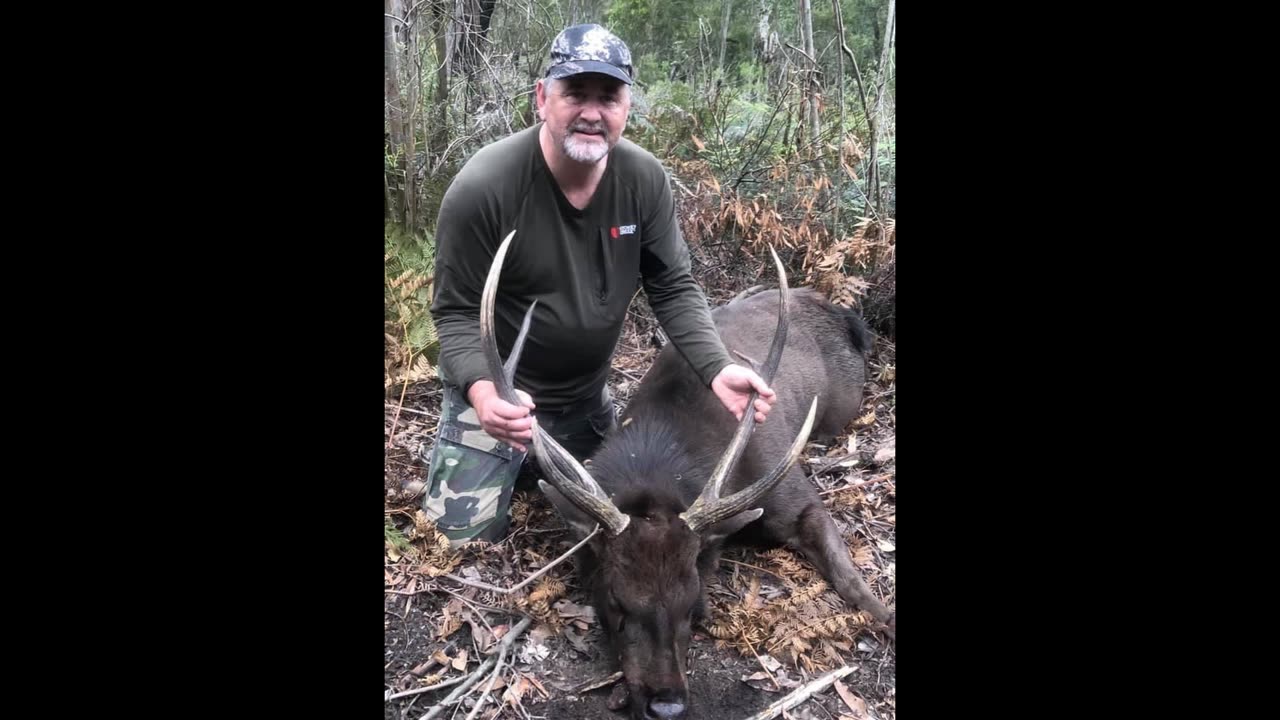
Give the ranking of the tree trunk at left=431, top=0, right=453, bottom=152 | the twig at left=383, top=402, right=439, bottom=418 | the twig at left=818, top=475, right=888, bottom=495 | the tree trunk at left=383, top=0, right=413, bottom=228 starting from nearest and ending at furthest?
the twig at left=818, top=475, right=888, bottom=495 < the twig at left=383, top=402, right=439, bottom=418 < the tree trunk at left=383, top=0, right=413, bottom=228 < the tree trunk at left=431, top=0, right=453, bottom=152

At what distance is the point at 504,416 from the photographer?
3889mm

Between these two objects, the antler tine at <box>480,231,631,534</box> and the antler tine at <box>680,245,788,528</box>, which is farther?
the antler tine at <box>680,245,788,528</box>

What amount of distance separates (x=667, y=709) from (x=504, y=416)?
147cm

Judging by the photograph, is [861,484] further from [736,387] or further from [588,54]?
[588,54]

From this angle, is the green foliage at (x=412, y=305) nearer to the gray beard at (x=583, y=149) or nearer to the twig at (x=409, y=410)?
the twig at (x=409, y=410)

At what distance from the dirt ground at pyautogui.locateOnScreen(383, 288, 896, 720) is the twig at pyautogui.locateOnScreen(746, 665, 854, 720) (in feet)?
0.13

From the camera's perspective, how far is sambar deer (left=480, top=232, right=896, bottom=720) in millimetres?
3727

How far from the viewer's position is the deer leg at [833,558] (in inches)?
170

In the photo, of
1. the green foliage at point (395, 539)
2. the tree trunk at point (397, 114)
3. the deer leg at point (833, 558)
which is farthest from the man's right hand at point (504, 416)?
the tree trunk at point (397, 114)

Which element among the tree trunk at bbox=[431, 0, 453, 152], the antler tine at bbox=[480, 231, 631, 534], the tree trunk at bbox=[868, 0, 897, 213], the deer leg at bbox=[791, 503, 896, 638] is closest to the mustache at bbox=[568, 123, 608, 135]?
the antler tine at bbox=[480, 231, 631, 534]

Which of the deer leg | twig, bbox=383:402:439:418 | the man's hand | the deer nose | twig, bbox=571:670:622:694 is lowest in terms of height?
twig, bbox=571:670:622:694

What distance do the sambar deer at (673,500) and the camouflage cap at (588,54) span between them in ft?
3.00

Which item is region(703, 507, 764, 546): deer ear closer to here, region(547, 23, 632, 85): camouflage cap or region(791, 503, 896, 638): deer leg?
region(791, 503, 896, 638): deer leg
